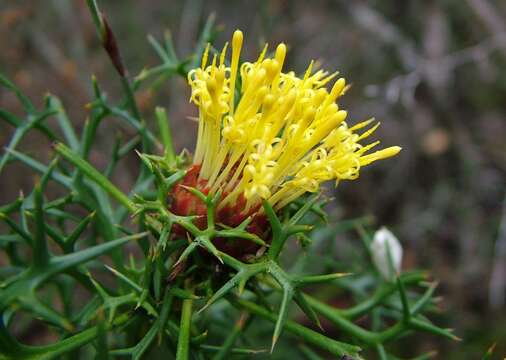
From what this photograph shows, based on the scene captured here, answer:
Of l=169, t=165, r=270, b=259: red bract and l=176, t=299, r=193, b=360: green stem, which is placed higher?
l=169, t=165, r=270, b=259: red bract

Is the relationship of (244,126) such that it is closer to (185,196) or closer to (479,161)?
(185,196)

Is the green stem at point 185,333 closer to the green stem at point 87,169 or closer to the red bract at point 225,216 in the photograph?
the red bract at point 225,216

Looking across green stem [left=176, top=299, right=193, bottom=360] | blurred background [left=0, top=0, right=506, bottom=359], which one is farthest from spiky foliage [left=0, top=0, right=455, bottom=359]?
blurred background [left=0, top=0, right=506, bottom=359]

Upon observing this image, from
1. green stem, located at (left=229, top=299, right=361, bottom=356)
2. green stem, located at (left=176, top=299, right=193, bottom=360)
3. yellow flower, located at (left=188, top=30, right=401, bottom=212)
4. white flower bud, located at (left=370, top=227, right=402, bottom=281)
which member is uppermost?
yellow flower, located at (left=188, top=30, right=401, bottom=212)

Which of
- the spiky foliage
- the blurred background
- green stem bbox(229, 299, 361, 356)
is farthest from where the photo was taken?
the blurred background

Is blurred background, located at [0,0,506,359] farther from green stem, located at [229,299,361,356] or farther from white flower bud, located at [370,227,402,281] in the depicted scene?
green stem, located at [229,299,361,356]
